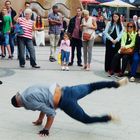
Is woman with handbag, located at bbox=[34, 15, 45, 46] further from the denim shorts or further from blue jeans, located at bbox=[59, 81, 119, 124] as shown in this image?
blue jeans, located at bbox=[59, 81, 119, 124]

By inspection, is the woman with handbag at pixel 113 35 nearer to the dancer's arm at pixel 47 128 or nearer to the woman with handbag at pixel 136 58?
the woman with handbag at pixel 136 58

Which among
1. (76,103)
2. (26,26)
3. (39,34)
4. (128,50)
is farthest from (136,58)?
(39,34)

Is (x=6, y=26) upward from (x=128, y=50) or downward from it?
upward

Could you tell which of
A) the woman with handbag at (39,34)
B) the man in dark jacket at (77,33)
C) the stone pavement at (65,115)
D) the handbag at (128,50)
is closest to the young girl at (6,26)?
the stone pavement at (65,115)

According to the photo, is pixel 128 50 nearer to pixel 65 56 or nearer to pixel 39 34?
pixel 65 56

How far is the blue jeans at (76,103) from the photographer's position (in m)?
6.08

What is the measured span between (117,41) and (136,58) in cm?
84

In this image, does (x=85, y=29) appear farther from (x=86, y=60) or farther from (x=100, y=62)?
(x=100, y=62)

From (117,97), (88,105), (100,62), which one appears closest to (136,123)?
(88,105)

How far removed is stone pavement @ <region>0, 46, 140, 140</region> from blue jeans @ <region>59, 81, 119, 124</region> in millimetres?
236

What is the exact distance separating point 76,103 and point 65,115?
124 cm

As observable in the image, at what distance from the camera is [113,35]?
11984 millimetres

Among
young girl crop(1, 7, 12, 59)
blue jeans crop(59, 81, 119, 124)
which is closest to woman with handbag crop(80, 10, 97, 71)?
young girl crop(1, 7, 12, 59)

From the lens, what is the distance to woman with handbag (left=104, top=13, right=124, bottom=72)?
11.9 meters
